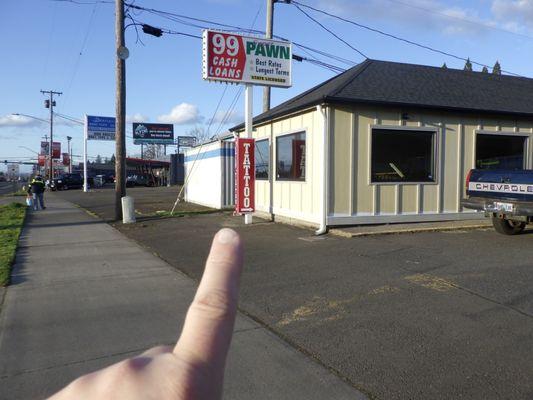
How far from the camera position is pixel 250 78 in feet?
45.5

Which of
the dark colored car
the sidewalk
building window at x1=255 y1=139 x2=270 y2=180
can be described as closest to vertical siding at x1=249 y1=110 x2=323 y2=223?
building window at x1=255 y1=139 x2=270 y2=180

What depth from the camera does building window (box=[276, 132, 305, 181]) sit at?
1377 cm

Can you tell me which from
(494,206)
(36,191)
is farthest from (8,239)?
(494,206)

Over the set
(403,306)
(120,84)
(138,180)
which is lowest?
(403,306)

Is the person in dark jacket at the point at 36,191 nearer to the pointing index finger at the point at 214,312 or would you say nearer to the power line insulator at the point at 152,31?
the power line insulator at the point at 152,31

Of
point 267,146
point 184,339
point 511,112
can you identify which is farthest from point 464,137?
point 184,339

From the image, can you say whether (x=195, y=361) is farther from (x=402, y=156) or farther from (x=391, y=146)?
(x=402, y=156)

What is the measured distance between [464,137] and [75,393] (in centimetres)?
1373

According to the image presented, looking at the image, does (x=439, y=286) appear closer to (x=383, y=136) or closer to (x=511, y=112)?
(x=383, y=136)

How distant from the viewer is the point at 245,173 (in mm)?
14008

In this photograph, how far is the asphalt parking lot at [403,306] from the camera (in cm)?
396

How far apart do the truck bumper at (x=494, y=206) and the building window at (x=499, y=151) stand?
9.72 ft

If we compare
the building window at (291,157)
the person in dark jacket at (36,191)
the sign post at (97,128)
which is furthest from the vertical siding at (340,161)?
the sign post at (97,128)

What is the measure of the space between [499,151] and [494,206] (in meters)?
4.16
